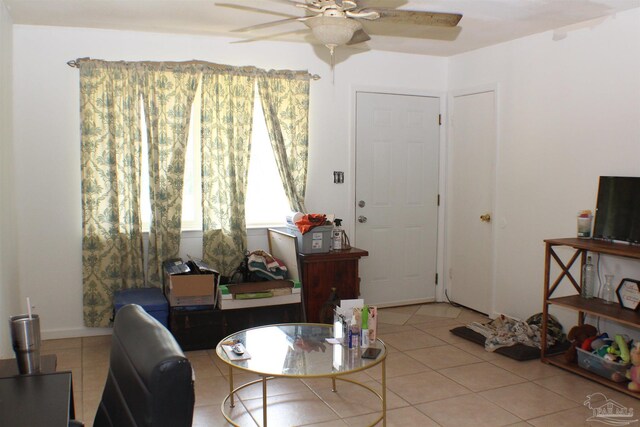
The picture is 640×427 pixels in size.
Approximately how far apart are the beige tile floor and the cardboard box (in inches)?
15.3

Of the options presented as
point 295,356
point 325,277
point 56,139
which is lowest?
point 295,356

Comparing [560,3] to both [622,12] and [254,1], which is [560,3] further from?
[254,1]

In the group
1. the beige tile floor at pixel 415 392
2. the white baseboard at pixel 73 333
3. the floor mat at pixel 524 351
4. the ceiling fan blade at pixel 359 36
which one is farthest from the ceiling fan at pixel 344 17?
the white baseboard at pixel 73 333

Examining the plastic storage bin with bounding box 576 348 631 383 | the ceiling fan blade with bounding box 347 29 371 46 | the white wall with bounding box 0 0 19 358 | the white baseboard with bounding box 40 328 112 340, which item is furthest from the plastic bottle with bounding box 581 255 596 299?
the white wall with bounding box 0 0 19 358

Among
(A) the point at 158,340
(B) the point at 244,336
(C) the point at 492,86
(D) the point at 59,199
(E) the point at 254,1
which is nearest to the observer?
(A) the point at 158,340

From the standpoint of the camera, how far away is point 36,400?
1.63 meters

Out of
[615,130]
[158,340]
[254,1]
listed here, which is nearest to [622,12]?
[615,130]

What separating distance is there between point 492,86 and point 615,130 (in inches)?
50.4

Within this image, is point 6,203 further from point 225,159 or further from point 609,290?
point 609,290

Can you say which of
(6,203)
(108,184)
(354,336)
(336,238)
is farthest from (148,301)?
(354,336)

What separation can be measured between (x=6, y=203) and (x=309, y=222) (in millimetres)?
2123

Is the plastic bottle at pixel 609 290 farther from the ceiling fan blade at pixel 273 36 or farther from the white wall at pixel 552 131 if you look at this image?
the ceiling fan blade at pixel 273 36

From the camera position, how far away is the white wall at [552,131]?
3.93 meters

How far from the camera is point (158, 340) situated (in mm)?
1384
